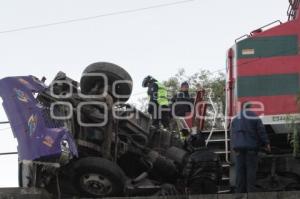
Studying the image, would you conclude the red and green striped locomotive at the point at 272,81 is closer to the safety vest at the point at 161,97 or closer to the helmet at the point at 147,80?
the safety vest at the point at 161,97

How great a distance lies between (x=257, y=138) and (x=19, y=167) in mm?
3318

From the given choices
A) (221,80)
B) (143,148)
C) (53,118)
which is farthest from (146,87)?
(221,80)

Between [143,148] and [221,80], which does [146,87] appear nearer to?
[143,148]

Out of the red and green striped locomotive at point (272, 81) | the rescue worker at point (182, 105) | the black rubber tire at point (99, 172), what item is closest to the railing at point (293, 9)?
the red and green striped locomotive at point (272, 81)

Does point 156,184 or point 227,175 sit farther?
point 227,175

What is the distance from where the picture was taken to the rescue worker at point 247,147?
8930 mm

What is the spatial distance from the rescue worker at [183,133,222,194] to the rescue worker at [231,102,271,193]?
2.23 ft

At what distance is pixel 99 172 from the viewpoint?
8.97 meters

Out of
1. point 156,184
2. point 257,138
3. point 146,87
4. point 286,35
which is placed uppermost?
point 286,35

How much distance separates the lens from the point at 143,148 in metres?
10.2

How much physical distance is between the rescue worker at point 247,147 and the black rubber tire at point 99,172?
5.27 feet

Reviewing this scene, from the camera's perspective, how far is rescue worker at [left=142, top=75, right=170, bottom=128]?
11820 mm

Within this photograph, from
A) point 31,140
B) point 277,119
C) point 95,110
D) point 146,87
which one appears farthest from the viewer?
point 146,87

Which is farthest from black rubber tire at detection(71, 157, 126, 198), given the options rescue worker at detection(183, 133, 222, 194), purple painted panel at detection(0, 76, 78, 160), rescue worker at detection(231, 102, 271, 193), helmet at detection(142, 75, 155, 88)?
helmet at detection(142, 75, 155, 88)
